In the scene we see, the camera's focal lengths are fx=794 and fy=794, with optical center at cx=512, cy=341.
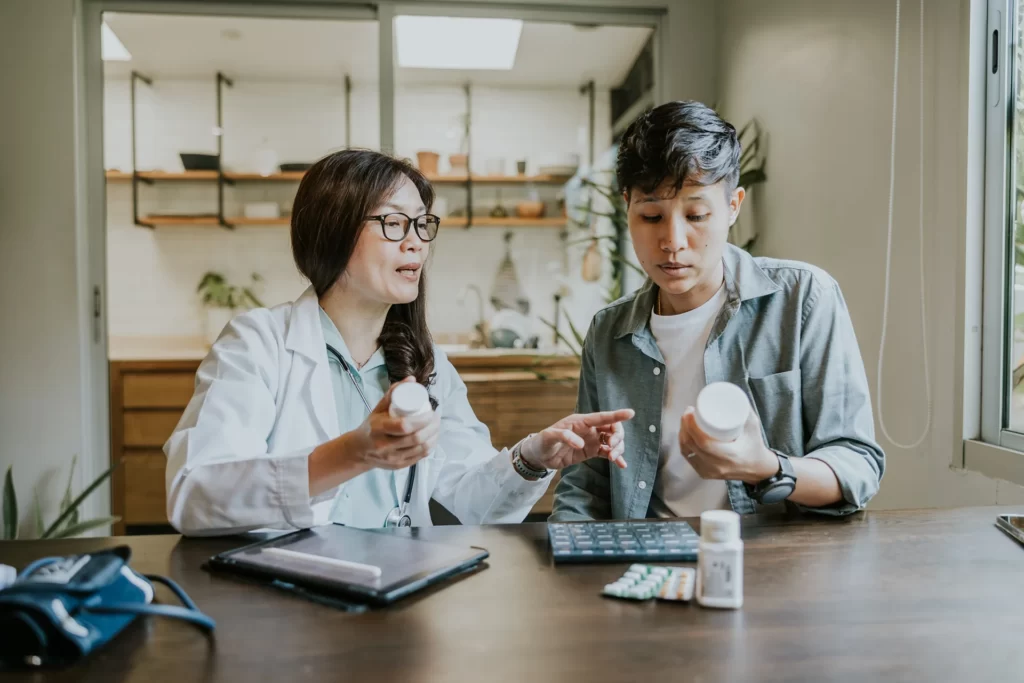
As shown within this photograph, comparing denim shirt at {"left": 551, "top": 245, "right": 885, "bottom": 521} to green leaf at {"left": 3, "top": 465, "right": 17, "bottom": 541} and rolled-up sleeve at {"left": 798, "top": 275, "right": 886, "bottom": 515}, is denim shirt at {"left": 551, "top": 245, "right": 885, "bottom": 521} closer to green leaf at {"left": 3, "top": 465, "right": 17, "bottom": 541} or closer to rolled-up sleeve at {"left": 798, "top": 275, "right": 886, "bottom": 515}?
rolled-up sleeve at {"left": 798, "top": 275, "right": 886, "bottom": 515}

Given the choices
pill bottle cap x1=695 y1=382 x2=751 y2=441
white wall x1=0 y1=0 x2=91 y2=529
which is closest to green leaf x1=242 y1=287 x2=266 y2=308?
white wall x1=0 y1=0 x2=91 y2=529

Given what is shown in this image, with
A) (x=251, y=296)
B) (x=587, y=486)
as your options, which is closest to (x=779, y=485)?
(x=587, y=486)

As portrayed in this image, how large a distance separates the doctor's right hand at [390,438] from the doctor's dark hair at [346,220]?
19.1 inches

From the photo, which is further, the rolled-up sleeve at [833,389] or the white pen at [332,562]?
the rolled-up sleeve at [833,389]

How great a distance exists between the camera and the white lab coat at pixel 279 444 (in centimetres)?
112

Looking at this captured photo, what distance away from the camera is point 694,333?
156 cm

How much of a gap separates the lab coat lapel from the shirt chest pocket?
770 mm

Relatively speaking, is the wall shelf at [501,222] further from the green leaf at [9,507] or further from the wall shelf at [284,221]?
the green leaf at [9,507]

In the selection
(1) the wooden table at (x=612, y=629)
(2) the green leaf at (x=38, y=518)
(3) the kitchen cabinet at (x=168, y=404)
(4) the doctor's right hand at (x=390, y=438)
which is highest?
(4) the doctor's right hand at (x=390, y=438)

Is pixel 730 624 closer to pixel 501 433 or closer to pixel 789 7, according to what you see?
pixel 789 7

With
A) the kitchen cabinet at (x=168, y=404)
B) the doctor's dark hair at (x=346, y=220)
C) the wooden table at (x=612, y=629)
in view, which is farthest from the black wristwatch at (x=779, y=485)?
the kitchen cabinet at (x=168, y=404)

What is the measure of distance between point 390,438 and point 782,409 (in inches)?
30.1

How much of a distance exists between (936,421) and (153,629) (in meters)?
1.80

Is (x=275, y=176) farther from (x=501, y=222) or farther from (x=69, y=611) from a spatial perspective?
(x=69, y=611)
